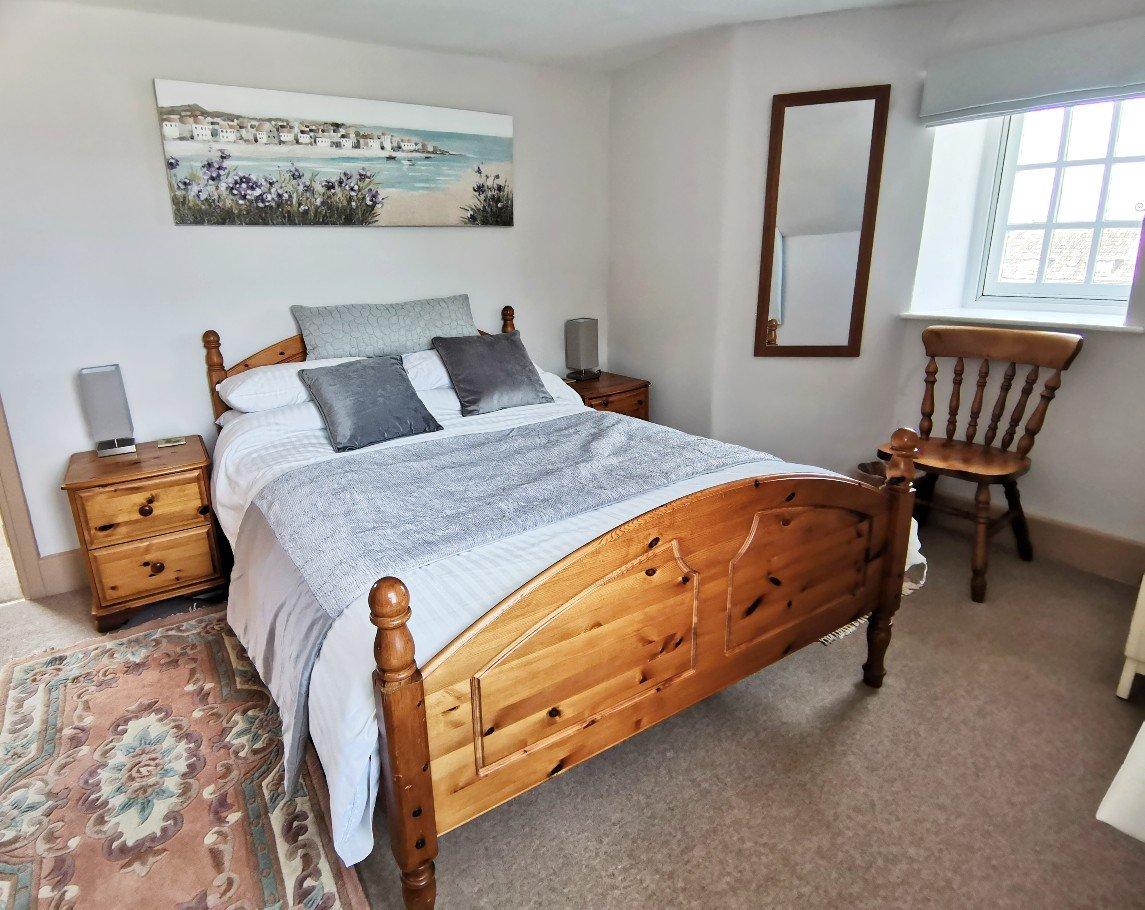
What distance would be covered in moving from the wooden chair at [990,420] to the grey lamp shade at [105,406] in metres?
Result: 3.02

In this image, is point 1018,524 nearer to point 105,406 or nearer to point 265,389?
point 265,389

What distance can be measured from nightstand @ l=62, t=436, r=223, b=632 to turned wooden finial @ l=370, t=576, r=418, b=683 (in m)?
1.83

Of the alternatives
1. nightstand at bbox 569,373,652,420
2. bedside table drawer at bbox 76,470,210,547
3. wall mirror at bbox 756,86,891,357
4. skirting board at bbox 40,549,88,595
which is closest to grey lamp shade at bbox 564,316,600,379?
nightstand at bbox 569,373,652,420

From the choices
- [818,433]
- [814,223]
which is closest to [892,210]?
[814,223]

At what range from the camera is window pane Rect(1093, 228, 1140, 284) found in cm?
279

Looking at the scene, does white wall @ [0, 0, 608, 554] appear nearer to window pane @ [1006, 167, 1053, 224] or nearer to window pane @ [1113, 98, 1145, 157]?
window pane @ [1006, 167, 1053, 224]

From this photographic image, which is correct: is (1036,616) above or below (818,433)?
below

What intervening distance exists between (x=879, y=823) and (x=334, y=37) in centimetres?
350

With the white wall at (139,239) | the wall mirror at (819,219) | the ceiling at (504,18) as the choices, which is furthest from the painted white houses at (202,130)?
the wall mirror at (819,219)

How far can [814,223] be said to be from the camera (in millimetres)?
3258

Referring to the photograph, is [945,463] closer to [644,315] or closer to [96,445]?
[644,315]

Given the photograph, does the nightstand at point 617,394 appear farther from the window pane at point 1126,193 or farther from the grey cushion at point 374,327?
the window pane at point 1126,193

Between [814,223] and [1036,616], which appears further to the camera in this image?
[814,223]

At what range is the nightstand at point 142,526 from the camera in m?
2.43
